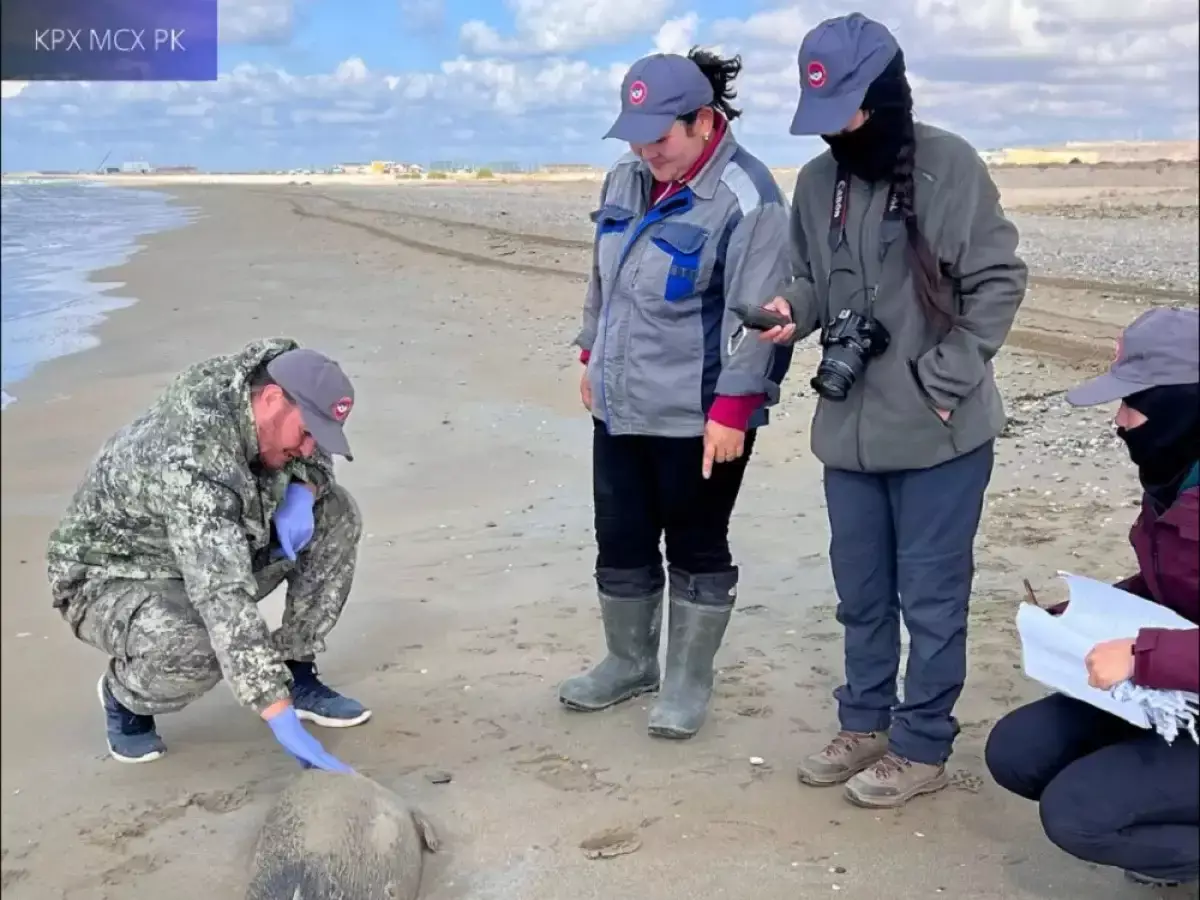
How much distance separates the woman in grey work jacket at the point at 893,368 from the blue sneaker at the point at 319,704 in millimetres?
1328

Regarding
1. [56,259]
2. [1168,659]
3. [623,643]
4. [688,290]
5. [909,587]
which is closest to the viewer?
[1168,659]

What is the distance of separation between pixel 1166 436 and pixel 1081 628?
0.42 metres

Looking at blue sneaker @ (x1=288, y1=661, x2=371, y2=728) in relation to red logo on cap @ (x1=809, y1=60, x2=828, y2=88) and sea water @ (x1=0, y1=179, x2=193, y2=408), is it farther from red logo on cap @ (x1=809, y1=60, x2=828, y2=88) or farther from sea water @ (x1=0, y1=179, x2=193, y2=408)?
red logo on cap @ (x1=809, y1=60, x2=828, y2=88)

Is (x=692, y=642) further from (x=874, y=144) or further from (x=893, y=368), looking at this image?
(x=874, y=144)

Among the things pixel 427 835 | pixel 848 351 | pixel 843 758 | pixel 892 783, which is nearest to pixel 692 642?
pixel 843 758

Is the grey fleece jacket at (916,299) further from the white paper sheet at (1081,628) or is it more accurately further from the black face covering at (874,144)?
the white paper sheet at (1081,628)

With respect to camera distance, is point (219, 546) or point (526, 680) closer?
point (219, 546)

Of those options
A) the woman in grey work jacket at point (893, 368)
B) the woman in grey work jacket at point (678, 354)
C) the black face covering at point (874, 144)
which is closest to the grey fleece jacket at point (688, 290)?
the woman in grey work jacket at point (678, 354)

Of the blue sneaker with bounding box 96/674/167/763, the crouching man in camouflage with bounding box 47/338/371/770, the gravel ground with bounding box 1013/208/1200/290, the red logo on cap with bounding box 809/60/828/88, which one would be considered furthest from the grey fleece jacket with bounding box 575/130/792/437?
the gravel ground with bounding box 1013/208/1200/290

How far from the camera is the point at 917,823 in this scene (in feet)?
10.0

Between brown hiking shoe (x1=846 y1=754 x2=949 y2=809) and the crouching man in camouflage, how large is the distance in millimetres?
1305

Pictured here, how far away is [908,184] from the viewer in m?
2.86

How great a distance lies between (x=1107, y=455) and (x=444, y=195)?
3011cm
